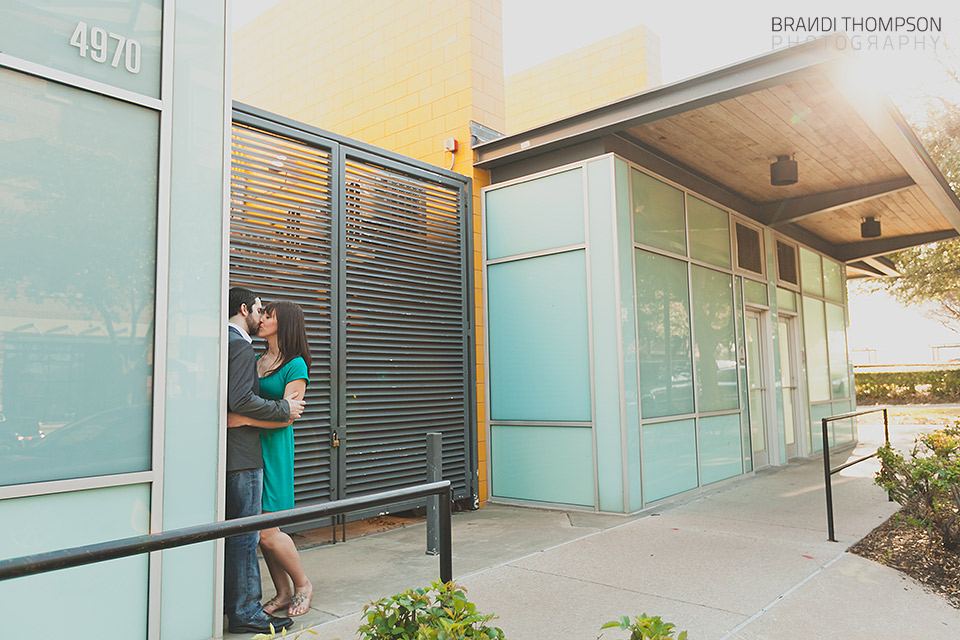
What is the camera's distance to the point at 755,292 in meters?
8.63

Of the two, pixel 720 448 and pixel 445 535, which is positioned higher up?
pixel 445 535

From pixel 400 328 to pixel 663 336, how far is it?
2.67 m

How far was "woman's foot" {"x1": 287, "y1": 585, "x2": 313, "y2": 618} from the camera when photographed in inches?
139

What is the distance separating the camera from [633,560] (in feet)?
14.6

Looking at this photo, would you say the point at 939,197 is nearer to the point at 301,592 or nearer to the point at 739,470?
the point at 739,470

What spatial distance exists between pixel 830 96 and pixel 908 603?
12.6 feet

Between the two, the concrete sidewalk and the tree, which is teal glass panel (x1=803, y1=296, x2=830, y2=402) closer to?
the concrete sidewalk

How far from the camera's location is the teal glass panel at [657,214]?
6375 millimetres

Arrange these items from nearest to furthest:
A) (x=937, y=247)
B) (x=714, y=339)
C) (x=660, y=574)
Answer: (x=660, y=574), (x=714, y=339), (x=937, y=247)

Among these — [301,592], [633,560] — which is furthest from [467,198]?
[301,592]

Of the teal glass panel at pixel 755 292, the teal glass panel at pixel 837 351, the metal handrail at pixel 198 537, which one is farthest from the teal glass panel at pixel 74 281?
the teal glass panel at pixel 837 351

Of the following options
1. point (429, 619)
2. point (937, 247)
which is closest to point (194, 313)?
point (429, 619)

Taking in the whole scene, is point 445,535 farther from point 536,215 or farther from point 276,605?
point 536,215

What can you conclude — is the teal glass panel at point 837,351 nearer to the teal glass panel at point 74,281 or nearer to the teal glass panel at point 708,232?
the teal glass panel at point 708,232
